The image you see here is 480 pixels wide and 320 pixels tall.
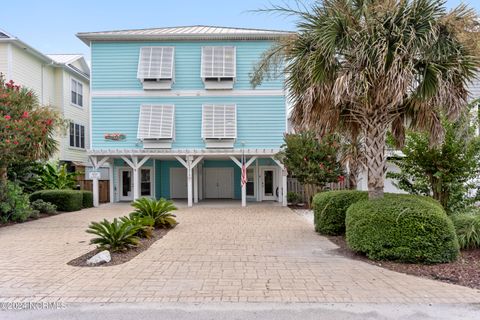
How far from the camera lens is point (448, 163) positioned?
27.2 ft

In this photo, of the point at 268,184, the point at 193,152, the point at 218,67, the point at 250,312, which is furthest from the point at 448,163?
the point at 268,184

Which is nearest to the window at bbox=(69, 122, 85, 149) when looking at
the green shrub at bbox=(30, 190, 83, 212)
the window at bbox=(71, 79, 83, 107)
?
the window at bbox=(71, 79, 83, 107)

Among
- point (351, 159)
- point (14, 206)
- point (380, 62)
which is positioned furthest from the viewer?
point (351, 159)

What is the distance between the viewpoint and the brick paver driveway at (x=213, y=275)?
14.6 ft

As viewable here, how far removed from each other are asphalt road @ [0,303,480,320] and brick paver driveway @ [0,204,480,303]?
190mm

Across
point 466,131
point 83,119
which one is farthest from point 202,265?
point 83,119

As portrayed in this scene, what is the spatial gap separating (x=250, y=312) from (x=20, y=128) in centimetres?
910

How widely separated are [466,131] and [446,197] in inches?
66.7

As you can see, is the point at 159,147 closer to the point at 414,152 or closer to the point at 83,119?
the point at 83,119

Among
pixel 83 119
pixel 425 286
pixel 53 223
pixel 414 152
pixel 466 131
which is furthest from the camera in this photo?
pixel 83 119

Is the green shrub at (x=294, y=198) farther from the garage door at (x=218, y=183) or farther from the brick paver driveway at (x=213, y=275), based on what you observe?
the brick paver driveway at (x=213, y=275)

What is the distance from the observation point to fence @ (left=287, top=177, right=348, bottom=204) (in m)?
15.8

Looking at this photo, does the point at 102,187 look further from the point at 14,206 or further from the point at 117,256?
the point at 117,256

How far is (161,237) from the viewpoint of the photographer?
852cm
